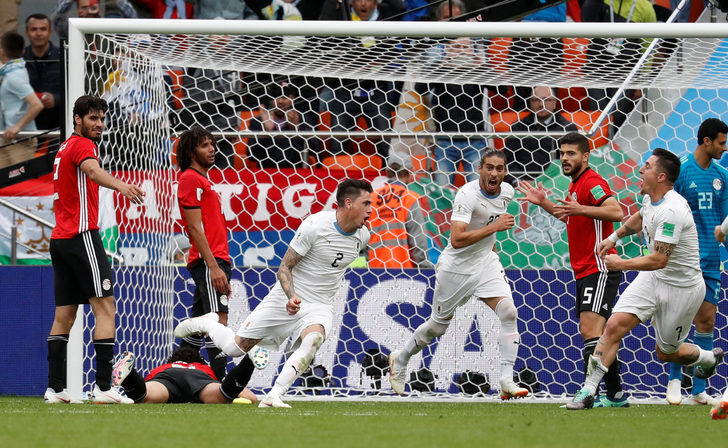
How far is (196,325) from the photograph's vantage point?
23.6 feet

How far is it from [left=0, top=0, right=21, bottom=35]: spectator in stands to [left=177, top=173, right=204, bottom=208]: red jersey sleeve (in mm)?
5443

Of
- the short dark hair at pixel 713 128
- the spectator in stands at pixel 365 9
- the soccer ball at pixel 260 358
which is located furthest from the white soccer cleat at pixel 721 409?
the spectator in stands at pixel 365 9

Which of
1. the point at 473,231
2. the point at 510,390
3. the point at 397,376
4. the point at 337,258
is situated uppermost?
the point at 473,231

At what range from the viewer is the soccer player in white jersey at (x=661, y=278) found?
256 inches

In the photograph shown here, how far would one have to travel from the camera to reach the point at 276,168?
9969 millimetres

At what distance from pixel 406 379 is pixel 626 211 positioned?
8.90ft

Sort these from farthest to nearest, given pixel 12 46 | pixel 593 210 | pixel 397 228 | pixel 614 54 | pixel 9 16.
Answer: pixel 9 16, pixel 12 46, pixel 397 228, pixel 614 54, pixel 593 210

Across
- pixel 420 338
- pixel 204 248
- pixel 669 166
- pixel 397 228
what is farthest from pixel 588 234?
pixel 204 248

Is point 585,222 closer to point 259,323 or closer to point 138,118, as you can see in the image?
point 259,323

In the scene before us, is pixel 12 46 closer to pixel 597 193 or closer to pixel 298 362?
pixel 298 362

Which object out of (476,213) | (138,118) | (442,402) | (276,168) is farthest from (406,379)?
(138,118)

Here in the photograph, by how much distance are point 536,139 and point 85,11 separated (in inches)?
215

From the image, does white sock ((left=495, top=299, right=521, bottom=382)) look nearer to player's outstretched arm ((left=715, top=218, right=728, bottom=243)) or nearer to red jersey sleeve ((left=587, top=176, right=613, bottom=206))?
red jersey sleeve ((left=587, top=176, right=613, bottom=206))

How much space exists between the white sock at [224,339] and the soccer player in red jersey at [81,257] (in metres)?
0.67
